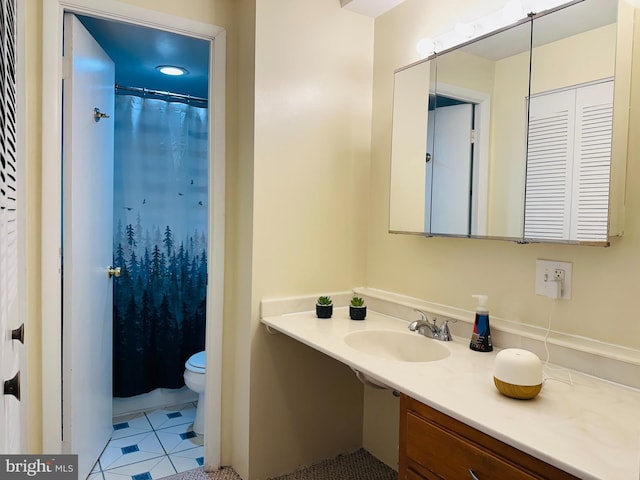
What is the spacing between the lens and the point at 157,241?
2840 mm

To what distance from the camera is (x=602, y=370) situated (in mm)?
1282

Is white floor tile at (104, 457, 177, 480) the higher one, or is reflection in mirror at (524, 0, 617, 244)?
reflection in mirror at (524, 0, 617, 244)

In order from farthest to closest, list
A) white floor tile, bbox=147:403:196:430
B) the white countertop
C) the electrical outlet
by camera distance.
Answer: white floor tile, bbox=147:403:196:430, the electrical outlet, the white countertop

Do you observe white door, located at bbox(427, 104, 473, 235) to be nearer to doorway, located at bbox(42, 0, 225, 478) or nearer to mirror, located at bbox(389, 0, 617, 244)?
mirror, located at bbox(389, 0, 617, 244)

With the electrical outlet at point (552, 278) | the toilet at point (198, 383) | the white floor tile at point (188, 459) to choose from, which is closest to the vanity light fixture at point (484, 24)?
the electrical outlet at point (552, 278)

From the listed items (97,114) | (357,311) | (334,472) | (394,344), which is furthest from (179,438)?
(97,114)

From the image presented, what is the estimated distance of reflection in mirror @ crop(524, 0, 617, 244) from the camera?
4.10 ft

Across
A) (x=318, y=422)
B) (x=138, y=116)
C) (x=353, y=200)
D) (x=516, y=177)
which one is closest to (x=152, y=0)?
(x=138, y=116)

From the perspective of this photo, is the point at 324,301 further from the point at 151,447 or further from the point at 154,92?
the point at 154,92

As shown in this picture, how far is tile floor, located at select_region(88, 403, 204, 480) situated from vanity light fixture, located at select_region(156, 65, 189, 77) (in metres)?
2.17

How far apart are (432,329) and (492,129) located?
0.76 metres

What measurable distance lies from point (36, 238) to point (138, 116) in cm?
133

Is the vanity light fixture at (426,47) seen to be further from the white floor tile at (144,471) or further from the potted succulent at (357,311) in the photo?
the white floor tile at (144,471)

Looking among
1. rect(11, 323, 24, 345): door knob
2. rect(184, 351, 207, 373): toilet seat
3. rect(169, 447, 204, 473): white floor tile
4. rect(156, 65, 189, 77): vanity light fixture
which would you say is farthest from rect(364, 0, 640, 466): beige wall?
rect(11, 323, 24, 345): door knob
